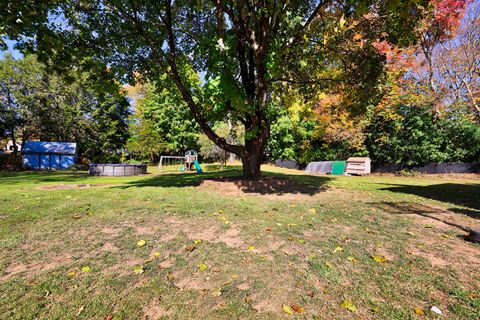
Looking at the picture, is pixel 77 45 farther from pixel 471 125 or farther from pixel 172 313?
pixel 471 125

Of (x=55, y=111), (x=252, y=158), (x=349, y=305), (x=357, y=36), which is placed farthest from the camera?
(x=55, y=111)

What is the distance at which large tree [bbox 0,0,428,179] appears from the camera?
7.93 metres

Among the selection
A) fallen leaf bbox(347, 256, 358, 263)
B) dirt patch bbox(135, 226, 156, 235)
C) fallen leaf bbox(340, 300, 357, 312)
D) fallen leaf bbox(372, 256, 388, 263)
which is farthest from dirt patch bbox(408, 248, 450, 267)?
dirt patch bbox(135, 226, 156, 235)

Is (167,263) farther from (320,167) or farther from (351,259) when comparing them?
(320,167)

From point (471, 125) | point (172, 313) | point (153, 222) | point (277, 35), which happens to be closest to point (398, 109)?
point (471, 125)

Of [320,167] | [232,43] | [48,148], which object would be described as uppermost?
[232,43]

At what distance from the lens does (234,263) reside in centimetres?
317

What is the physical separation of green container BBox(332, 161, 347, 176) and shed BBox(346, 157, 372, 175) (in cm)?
37

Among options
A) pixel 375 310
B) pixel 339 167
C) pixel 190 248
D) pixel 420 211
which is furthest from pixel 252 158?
pixel 339 167

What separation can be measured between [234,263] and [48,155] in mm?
33306

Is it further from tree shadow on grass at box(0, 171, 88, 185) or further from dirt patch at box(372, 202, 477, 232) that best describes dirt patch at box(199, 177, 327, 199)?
tree shadow on grass at box(0, 171, 88, 185)

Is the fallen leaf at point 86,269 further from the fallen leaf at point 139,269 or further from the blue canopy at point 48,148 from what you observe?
the blue canopy at point 48,148

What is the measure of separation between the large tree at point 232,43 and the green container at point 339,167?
10380mm

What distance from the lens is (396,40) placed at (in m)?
8.64
